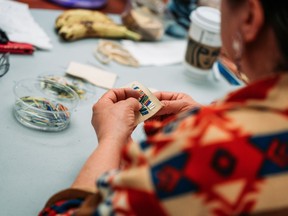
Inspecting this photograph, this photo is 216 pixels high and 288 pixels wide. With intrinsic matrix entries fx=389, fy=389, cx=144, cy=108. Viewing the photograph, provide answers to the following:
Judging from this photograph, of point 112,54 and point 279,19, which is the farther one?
point 112,54

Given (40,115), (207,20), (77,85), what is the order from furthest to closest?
(207,20) → (77,85) → (40,115)

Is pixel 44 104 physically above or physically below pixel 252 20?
below

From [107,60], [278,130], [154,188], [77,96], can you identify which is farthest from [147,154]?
[107,60]

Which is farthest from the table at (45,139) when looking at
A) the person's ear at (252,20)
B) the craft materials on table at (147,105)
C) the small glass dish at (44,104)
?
the person's ear at (252,20)

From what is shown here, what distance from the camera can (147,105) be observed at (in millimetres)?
859

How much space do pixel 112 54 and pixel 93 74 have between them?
6.8 inches

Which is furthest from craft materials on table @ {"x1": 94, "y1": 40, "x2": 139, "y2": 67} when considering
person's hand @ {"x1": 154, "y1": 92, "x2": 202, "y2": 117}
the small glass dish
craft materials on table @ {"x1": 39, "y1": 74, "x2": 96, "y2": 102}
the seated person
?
the seated person

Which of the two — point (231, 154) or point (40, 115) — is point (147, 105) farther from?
point (231, 154)

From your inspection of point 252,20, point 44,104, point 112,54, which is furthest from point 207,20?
point 252,20

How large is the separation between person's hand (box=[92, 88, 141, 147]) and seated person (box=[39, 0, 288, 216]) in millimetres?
217

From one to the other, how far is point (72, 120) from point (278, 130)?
23.3 inches

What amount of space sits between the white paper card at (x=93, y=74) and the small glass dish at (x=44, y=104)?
11 cm

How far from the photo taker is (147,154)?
467 millimetres

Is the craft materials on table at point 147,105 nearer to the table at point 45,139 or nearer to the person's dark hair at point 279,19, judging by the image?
the table at point 45,139
